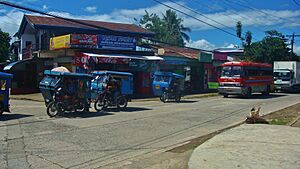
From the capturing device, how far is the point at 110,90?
59.8 feet

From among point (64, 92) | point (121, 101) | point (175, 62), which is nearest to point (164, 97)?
point (121, 101)

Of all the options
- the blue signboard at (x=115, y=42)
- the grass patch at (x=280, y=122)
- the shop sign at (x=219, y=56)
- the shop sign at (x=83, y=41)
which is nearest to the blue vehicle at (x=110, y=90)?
the shop sign at (x=83, y=41)

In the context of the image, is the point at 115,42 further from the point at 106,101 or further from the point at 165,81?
the point at 106,101

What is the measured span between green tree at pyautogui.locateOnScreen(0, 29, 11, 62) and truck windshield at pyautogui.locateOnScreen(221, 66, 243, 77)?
3002cm

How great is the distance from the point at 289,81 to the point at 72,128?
1244 inches

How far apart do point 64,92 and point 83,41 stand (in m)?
11.1

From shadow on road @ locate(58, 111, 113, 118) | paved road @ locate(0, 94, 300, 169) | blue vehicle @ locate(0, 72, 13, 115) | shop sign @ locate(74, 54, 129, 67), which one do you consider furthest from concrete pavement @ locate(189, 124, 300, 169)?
shop sign @ locate(74, 54, 129, 67)

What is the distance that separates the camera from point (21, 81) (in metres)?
32.4

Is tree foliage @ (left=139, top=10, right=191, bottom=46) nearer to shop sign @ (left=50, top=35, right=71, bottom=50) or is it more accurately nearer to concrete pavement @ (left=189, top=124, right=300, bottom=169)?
shop sign @ (left=50, top=35, right=71, bottom=50)

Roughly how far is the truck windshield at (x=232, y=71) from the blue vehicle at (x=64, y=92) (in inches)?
618

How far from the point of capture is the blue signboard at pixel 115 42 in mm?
26891

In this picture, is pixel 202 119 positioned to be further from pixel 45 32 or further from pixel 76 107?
pixel 45 32

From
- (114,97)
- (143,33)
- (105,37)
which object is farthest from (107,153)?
(143,33)

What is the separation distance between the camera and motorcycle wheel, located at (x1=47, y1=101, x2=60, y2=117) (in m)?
14.9
